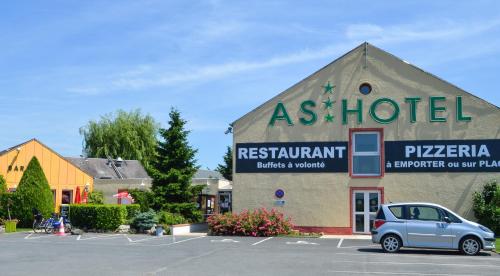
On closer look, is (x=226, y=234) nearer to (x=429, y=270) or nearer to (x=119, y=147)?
(x=429, y=270)

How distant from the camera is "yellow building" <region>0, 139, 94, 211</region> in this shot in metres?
39.2

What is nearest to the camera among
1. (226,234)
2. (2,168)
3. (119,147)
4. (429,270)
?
(429,270)

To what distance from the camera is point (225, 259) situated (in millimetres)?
16516

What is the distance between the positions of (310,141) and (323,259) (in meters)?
12.4

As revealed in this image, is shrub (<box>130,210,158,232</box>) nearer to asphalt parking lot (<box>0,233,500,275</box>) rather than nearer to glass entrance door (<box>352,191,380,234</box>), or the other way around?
asphalt parking lot (<box>0,233,500,275</box>)

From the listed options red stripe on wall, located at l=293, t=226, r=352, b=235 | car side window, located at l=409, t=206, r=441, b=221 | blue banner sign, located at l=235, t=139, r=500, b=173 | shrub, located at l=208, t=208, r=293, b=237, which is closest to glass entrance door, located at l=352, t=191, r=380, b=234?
red stripe on wall, located at l=293, t=226, r=352, b=235

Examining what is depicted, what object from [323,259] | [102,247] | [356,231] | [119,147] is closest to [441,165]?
[356,231]

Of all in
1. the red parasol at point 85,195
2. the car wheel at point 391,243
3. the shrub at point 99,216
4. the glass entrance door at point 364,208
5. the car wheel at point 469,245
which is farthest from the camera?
the red parasol at point 85,195

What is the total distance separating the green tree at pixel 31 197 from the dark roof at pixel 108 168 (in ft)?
59.1

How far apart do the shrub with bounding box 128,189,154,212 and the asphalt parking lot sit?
910 centimetres

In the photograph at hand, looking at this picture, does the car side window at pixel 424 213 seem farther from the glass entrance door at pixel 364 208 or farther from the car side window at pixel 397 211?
the glass entrance door at pixel 364 208

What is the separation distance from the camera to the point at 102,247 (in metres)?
20.4

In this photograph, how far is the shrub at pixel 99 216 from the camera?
29.0 metres

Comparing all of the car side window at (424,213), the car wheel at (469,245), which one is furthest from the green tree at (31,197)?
the car wheel at (469,245)
